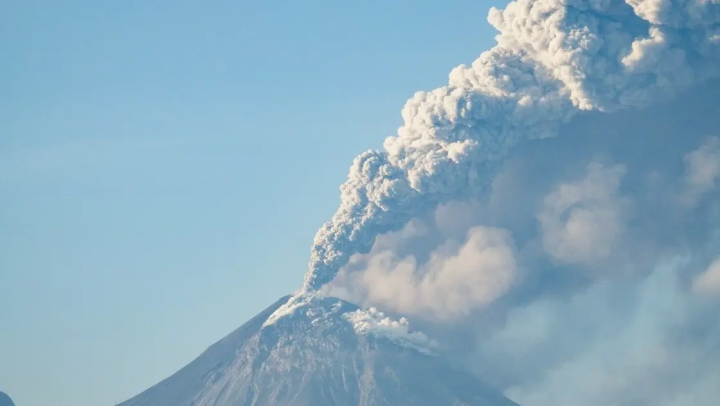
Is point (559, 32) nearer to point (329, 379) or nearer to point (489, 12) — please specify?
point (489, 12)

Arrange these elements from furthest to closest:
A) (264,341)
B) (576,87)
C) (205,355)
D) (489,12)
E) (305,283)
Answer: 1. (205,355)
2. (264,341)
3. (305,283)
4. (489,12)
5. (576,87)

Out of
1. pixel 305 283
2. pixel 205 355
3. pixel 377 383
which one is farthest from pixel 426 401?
pixel 205 355

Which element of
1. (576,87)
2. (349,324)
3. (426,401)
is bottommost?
(426,401)

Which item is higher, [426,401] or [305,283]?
[305,283]

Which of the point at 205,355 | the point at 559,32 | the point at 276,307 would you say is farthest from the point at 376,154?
the point at 205,355

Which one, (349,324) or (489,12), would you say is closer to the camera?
(489,12)

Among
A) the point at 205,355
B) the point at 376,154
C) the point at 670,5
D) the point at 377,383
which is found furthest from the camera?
the point at 205,355
